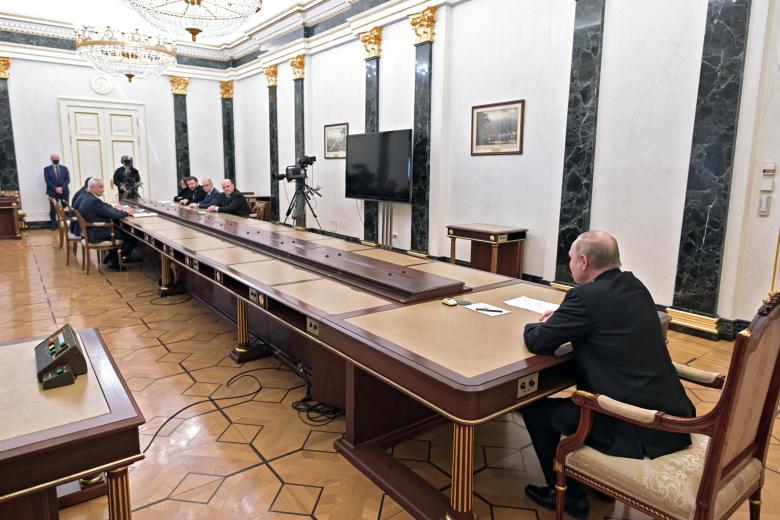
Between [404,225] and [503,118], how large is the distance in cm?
222

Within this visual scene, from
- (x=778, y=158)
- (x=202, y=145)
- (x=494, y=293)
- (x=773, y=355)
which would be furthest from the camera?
(x=202, y=145)

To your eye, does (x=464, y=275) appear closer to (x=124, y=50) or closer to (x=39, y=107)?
(x=124, y=50)

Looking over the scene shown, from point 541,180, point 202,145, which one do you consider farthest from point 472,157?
point 202,145

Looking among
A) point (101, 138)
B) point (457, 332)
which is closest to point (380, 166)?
point (457, 332)

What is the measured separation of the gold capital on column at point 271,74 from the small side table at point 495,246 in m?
6.17

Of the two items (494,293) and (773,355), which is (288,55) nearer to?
(494,293)

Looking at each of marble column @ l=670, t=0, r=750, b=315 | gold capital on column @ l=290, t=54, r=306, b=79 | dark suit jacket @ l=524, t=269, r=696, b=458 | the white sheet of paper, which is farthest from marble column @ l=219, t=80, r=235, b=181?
dark suit jacket @ l=524, t=269, r=696, b=458

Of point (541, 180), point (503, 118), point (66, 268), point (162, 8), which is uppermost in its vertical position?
point (162, 8)

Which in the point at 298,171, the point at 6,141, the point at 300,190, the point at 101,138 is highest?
the point at 101,138

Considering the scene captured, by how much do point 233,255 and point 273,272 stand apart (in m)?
0.75

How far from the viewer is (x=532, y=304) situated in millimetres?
2535

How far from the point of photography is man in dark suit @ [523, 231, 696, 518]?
1746 mm

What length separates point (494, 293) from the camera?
2779 millimetres

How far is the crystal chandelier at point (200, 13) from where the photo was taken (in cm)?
539
